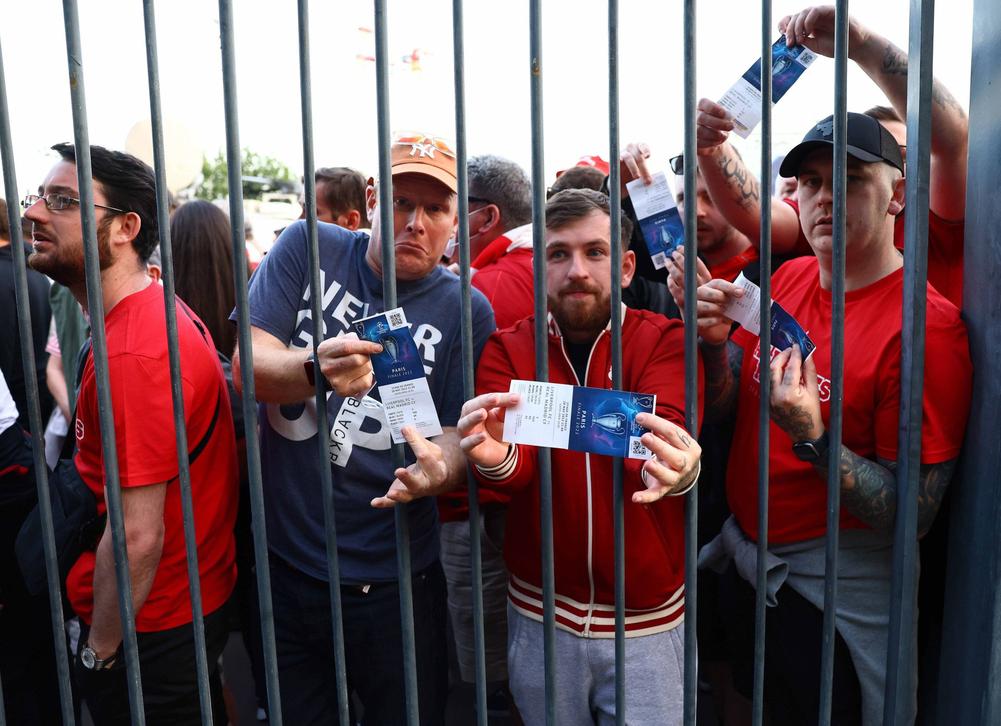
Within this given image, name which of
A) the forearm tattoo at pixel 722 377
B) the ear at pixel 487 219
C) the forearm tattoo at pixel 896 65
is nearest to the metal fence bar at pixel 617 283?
the forearm tattoo at pixel 722 377

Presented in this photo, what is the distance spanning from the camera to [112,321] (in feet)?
6.39

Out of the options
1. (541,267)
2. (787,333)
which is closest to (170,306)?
(541,267)

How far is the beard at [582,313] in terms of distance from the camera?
6.62ft

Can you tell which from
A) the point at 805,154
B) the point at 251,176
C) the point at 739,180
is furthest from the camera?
the point at 251,176

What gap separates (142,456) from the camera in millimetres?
1823

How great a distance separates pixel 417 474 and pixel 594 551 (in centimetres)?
Answer: 55

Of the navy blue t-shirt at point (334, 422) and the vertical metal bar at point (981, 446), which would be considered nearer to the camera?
the vertical metal bar at point (981, 446)

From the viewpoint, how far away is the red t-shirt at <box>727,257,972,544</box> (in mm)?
1651

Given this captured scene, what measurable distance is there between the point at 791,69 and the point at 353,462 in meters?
1.33

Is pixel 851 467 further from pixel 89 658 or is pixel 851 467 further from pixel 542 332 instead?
pixel 89 658

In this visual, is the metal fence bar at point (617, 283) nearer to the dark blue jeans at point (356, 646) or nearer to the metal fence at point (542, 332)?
the metal fence at point (542, 332)

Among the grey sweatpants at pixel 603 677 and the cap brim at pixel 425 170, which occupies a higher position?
the cap brim at pixel 425 170

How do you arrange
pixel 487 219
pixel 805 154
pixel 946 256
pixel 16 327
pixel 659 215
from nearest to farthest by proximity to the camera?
1. pixel 659 215
2. pixel 805 154
3. pixel 946 256
4. pixel 16 327
5. pixel 487 219

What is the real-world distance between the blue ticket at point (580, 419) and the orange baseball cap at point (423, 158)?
1.02m
